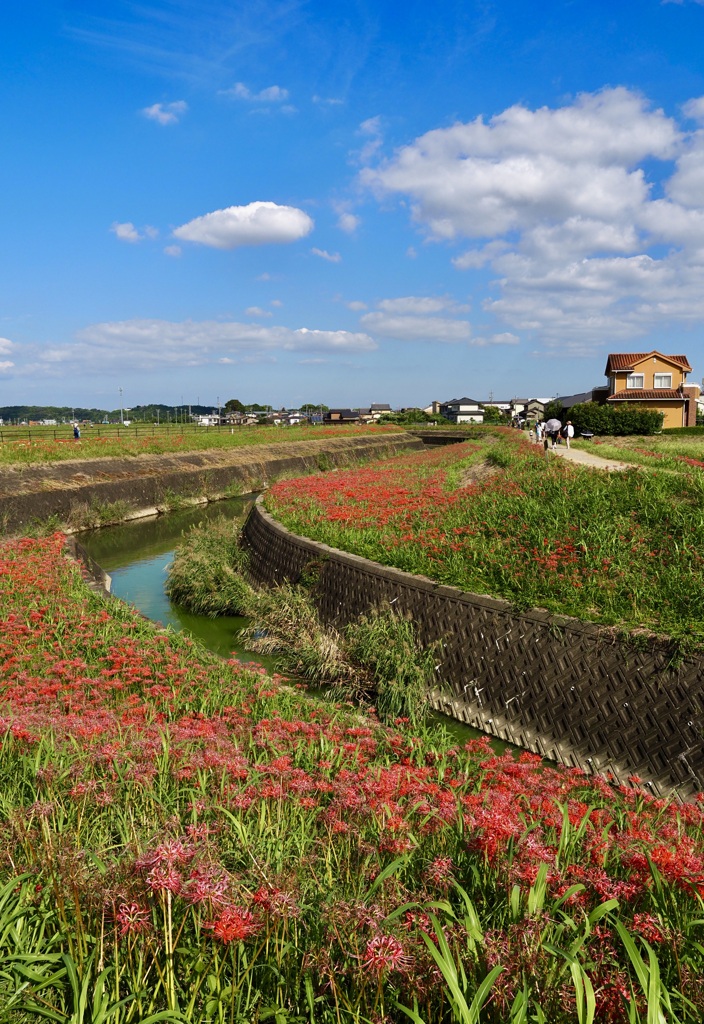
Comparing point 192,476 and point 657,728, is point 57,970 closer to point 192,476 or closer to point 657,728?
point 657,728

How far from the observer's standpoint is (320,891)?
135 inches

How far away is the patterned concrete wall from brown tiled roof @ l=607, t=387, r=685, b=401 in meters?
39.9

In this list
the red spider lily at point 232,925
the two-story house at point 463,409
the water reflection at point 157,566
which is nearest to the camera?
the red spider lily at point 232,925

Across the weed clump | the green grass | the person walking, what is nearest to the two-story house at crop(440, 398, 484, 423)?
the green grass

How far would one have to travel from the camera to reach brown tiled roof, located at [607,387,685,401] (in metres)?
45.0

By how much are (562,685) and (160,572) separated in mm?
13732

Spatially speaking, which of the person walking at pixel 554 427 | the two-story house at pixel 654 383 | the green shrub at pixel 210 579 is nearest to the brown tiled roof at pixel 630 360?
the two-story house at pixel 654 383

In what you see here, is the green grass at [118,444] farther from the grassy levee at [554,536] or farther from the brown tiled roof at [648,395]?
the brown tiled roof at [648,395]

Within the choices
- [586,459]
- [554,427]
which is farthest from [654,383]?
[586,459]

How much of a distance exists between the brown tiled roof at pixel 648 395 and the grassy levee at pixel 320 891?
1758 inches

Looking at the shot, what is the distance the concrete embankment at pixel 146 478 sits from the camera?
83.1 ft

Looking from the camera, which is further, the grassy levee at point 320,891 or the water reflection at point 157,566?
the water reflection at point 157,566

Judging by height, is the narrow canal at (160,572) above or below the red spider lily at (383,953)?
below

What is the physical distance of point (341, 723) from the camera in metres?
7.25
